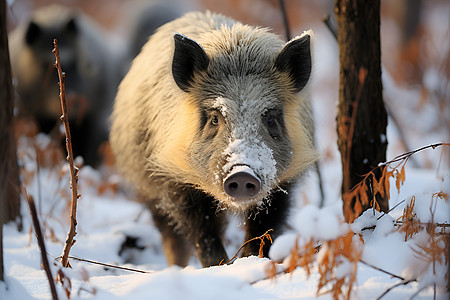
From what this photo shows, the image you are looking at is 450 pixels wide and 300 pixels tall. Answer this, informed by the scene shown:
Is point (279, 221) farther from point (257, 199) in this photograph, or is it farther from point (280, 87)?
point (280, 87)

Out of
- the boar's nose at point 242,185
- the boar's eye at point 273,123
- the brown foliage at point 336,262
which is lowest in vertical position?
the brown foliage at point 336,262

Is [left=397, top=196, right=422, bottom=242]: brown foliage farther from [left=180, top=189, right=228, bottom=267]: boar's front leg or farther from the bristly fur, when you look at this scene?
[left=180, top=189, right=228, bottom=267]: boar's front leg

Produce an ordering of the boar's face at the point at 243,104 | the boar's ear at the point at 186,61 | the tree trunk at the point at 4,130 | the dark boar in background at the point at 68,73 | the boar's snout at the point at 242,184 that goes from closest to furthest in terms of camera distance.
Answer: the tree trunk at the point at 4,130
the boar's snout at the point at 242,184
the boar's face at the point at 243,104
the boar's ear at the point at 186,61
the dark boar in background at the point at 68,73

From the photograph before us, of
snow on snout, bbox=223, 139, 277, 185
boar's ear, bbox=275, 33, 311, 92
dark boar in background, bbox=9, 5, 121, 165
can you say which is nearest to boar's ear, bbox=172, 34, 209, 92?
boar's ear, bbox=275, 33, 311, 92

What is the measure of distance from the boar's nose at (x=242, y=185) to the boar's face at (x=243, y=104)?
0.09 m

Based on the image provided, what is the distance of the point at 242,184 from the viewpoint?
2.35m

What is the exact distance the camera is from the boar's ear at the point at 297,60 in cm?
278

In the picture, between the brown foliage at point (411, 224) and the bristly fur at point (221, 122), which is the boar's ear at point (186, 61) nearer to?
the bristly fur at point (221, 122)

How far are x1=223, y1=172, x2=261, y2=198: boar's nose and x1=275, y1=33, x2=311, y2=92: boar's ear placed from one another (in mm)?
855

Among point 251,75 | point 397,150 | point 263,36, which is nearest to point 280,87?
point 251,75

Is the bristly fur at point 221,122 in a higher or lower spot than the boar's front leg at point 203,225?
higher

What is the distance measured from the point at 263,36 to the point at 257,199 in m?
1.12

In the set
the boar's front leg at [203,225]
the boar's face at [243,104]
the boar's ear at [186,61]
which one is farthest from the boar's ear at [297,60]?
the boar's front leg at [203,225]

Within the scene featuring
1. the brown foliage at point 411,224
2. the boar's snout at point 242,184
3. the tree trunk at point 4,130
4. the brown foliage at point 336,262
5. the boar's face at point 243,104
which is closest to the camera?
the brown foliage at point 336,262
